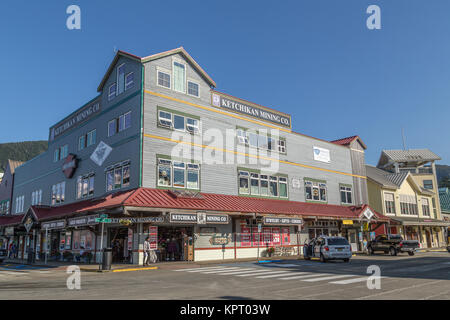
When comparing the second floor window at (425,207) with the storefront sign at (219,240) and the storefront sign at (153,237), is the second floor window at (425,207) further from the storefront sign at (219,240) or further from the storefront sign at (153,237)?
the storefront sign at (153,237)

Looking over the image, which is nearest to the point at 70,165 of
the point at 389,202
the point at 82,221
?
the point at 82,221

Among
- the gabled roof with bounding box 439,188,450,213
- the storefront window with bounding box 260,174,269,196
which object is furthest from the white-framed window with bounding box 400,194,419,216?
the gabled roof with bounding box 439,188,450,213

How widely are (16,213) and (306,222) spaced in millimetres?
35930

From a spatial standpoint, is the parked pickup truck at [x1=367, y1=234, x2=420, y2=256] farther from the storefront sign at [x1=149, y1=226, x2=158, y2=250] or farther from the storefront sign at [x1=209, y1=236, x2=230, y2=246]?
the storefront sign at [x1=149, y1=226, x2=158, y2=250]

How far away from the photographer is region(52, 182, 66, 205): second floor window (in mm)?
35750

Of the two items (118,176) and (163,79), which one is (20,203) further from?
(163,79)

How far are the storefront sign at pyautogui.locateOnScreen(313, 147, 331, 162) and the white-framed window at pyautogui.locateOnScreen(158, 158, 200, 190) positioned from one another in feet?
51.8

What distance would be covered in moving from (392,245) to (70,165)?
30.8 meters

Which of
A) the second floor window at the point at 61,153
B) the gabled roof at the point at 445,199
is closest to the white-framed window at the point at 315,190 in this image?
the second floor window at the point at 61,153

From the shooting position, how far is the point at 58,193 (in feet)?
120

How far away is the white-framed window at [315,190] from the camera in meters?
37.6

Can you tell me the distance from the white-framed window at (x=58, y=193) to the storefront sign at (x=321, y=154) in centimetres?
2549
